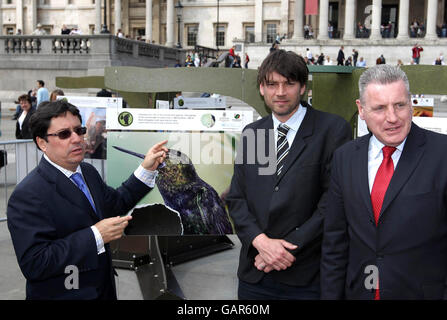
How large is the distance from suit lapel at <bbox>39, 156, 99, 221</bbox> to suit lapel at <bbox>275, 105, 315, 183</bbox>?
3.58 feet

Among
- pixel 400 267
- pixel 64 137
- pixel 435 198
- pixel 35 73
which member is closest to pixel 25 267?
pixel 64 137

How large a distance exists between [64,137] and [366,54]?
44.0 meters

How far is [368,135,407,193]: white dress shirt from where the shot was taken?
2422mm

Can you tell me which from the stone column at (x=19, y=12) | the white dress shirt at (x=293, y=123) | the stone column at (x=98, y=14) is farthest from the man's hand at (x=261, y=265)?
the stone column at (x=19, y=12)

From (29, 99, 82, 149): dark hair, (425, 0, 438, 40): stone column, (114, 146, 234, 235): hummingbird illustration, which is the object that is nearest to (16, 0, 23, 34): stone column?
(425, 0, 438, 40): stone column

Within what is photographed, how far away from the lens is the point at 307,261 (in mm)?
2980

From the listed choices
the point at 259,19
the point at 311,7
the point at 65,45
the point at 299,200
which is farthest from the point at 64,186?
the point at 259,19

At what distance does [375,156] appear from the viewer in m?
2.49

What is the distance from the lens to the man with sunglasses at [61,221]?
2551mm

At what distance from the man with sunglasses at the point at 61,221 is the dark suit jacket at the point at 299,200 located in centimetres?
79

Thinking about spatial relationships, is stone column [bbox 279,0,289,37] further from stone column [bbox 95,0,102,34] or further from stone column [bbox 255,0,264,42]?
stone column [bbox 95,0,102,34]

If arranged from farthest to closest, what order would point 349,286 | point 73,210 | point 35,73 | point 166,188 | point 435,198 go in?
point 35,73 → point 166,188 → point 73,210 → point 349,286 → point 435,198

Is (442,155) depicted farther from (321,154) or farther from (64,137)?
(64,137)

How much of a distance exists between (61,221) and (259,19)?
5857 centimetres
